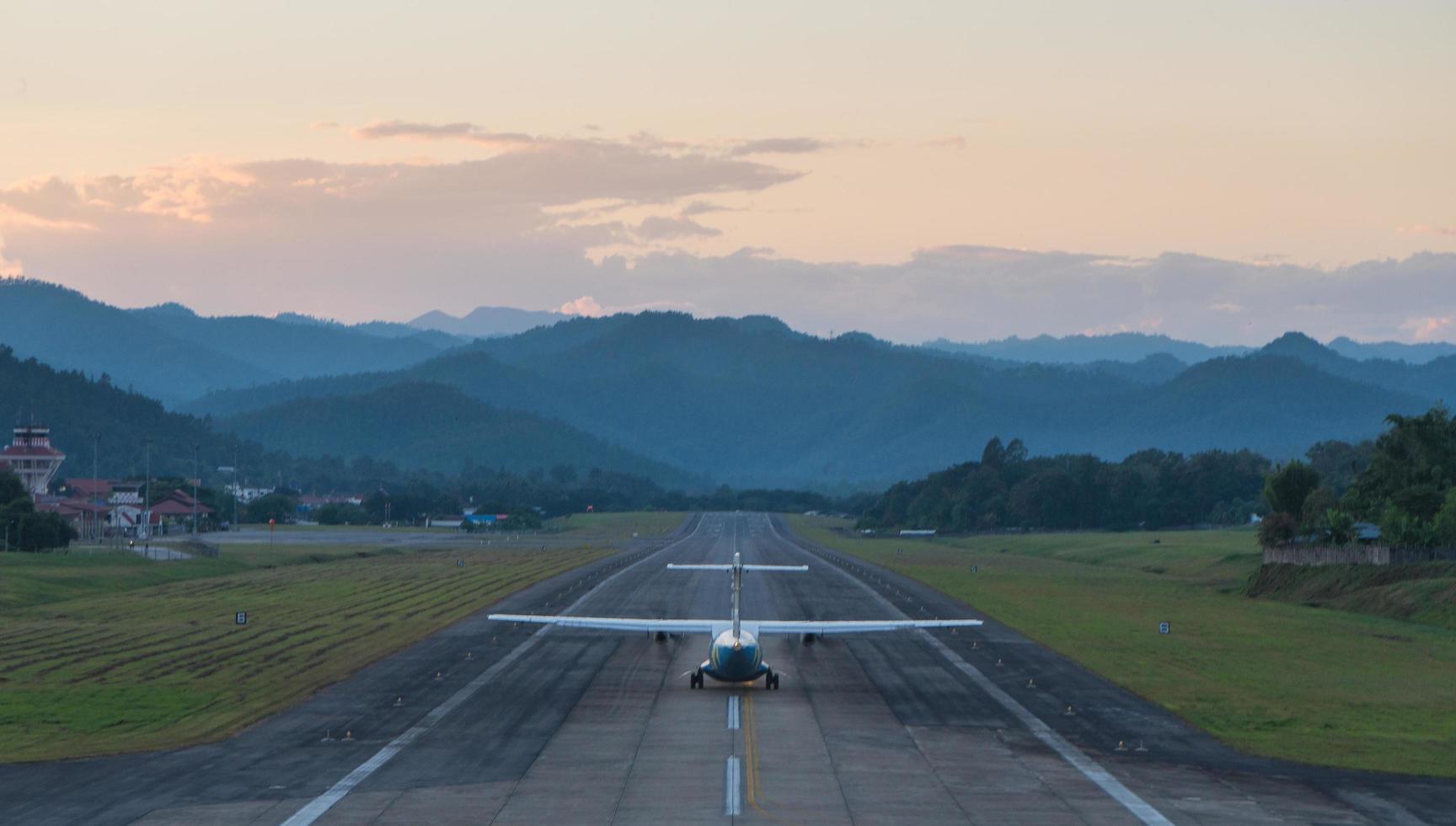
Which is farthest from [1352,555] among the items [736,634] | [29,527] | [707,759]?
[29,527]

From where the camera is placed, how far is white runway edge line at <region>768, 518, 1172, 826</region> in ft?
115

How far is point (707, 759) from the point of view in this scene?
40344 mm

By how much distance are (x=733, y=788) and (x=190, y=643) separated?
3768 cm

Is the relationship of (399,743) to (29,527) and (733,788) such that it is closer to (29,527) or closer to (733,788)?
(733,788)

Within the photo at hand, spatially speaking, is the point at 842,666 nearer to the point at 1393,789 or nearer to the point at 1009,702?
the point at 1009,702

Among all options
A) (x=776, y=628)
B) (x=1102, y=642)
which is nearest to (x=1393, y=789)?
(x=776, y=628)

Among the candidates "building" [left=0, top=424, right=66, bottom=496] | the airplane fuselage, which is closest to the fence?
the airplane fuselage

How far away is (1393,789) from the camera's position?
3747cm

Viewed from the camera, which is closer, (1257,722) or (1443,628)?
(1257,722)

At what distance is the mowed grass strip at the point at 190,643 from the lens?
45844mm

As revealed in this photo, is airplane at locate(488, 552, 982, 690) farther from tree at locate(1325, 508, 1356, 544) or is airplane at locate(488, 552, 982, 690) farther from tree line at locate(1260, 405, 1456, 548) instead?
tree at locate(1325, 508, 1356, 544)

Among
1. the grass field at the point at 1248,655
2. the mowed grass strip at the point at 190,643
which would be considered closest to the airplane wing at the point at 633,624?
the mowed grass strip at the point at 190,643

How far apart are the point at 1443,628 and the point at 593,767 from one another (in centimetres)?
5374

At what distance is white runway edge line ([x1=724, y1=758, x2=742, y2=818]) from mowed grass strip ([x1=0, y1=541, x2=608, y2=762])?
50.7ft
